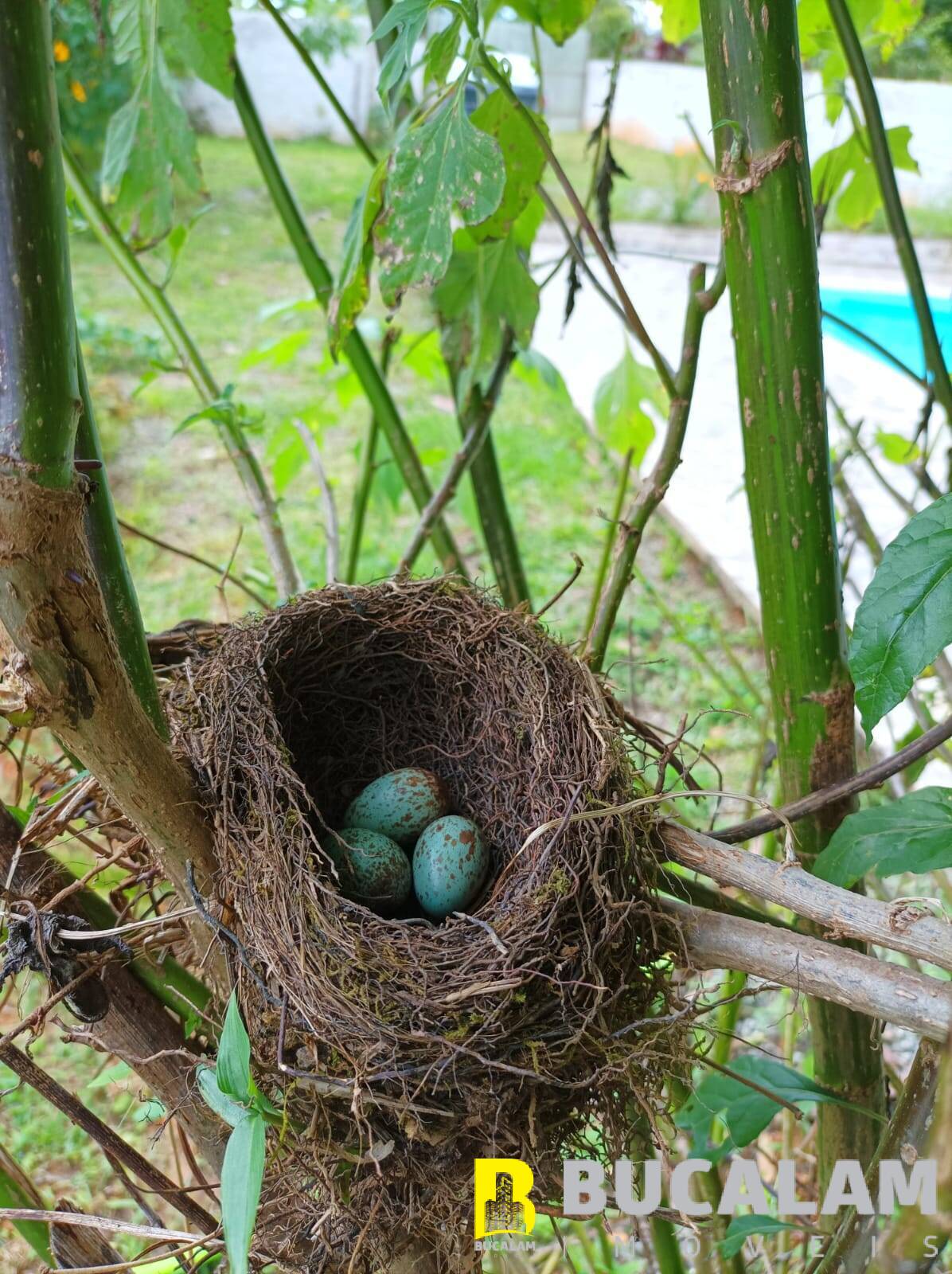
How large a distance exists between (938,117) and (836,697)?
10.8 meters

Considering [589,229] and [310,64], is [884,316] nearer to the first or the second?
[310,64]

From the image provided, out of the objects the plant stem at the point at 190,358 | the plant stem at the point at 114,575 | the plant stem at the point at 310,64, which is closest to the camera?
the plant stem at the point at 114,575

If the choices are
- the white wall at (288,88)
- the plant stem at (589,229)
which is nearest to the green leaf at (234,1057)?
the plant stem at (589,229)

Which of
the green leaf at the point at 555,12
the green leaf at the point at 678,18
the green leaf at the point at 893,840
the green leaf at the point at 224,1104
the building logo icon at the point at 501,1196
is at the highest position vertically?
the green leaf at the point at 678,18

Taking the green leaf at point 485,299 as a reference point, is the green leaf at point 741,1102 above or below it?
below

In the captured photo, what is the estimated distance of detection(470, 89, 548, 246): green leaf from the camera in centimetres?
83

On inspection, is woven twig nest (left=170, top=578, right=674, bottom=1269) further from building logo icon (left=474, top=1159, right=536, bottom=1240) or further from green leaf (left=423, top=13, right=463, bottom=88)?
green leaf (left=423, top=13, right=463, bottom=88)

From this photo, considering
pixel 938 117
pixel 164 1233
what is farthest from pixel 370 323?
pixel 938 117

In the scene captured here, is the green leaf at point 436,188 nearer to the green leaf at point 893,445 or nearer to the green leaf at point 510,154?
the green leaf at point 510,154

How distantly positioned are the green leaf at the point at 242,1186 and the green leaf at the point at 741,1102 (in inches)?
16.3

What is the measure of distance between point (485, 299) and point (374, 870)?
55 cm

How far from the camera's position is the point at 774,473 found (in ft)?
2.14

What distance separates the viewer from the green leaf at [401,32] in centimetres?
64

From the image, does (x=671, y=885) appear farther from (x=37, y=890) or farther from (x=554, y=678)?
(x=37, y=890)
